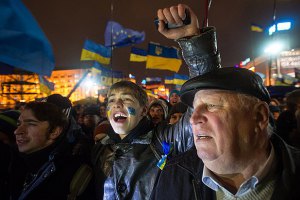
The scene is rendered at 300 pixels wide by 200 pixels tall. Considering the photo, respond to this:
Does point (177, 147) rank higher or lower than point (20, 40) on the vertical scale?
lower

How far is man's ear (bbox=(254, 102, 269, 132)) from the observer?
1700 mm

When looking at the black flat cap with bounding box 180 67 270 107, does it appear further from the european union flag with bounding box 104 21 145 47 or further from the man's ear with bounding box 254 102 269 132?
the european union flag with bounding box 104 21 145 47

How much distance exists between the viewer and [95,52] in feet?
50.8

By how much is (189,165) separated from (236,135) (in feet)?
1.43

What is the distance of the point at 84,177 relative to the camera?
2629 mm

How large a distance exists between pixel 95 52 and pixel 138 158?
13717 mm

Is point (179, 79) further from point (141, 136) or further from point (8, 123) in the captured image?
point (141, 136)

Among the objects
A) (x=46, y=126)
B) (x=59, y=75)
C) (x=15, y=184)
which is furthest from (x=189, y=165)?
(x=59, y=75)

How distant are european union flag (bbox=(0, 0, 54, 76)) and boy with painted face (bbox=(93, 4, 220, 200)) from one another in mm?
858

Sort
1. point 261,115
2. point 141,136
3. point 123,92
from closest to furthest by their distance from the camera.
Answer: point 261,115 → point 141,136 → point 123,92

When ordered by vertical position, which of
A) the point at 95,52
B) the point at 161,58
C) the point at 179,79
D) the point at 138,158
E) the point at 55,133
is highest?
the point at 95,52

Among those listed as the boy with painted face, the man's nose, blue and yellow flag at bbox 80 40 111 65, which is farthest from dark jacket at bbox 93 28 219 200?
blue and yellow flag at bbox 80 40 111 65

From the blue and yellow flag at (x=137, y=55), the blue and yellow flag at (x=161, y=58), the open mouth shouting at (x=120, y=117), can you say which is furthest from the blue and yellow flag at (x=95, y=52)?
the open mouth shouting at (x=120, y=117)

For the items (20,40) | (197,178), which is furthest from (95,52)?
(197,178)
